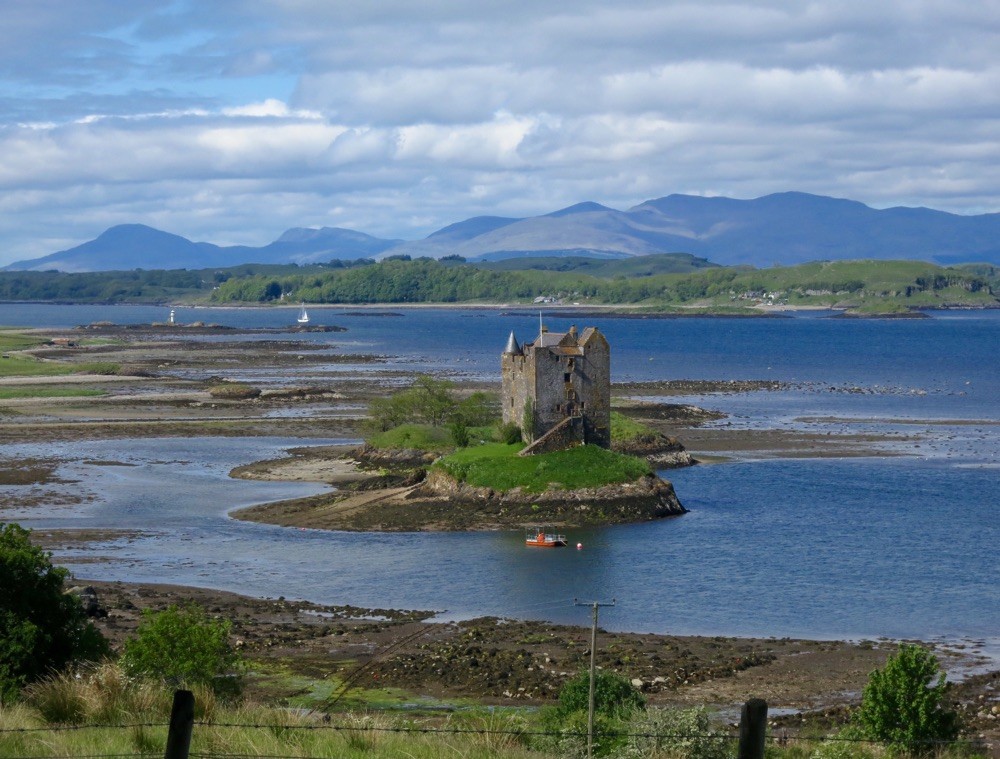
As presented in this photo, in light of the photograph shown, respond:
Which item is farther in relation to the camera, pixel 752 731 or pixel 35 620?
pixel 35 620

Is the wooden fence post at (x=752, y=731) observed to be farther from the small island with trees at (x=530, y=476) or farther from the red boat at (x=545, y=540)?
the small island with trees at (x=530, y=476)

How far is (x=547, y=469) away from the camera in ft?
204

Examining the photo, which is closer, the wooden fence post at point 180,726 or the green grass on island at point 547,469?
the wooden fence post at point 180,726

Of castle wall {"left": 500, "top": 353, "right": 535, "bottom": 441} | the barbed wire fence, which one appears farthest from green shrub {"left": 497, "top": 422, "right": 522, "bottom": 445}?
the barbed wire fence

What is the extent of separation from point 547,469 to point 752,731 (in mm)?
49774

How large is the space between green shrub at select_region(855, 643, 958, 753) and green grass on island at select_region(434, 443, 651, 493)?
115 feet

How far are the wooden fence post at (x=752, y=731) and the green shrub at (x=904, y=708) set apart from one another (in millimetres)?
14015

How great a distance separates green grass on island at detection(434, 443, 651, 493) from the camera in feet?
202

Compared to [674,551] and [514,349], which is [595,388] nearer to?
[514,349]

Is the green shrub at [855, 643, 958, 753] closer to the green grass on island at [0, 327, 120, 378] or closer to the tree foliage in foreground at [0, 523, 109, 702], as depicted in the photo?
the tree foliage in foreground at [0, 523, 109, 702]

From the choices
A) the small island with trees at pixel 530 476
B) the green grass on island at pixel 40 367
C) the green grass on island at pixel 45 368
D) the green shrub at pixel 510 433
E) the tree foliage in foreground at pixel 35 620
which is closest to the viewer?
the tree foliage in foreground at pixel 35 620

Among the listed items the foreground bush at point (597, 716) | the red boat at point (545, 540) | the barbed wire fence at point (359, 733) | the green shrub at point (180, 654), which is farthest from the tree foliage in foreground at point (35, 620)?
the red boat at point (545, 540)

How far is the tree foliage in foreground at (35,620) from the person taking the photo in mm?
24188

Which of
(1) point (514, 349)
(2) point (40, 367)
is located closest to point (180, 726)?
(1) point (514, 349)
